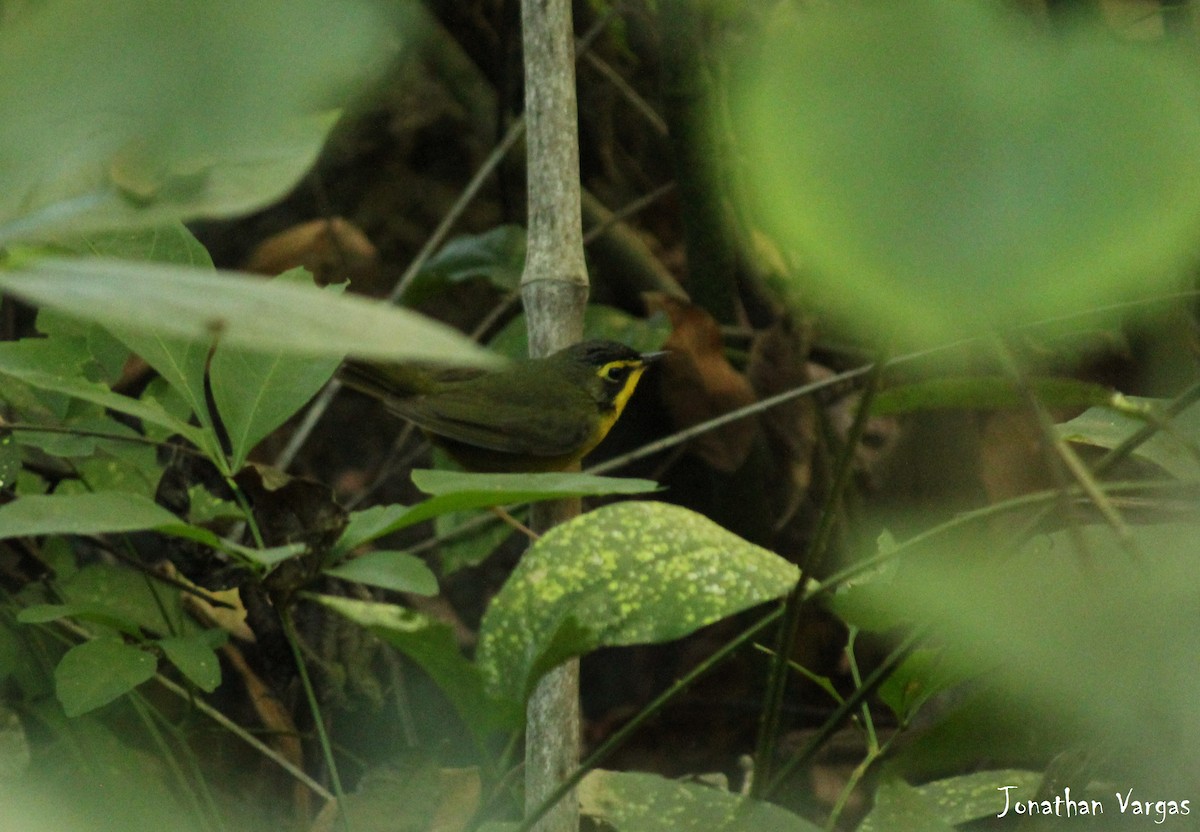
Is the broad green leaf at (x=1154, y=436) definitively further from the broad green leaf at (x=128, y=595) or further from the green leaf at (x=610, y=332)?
the green leaf at (x=610, y=332)

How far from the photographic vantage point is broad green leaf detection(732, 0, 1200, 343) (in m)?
0.32

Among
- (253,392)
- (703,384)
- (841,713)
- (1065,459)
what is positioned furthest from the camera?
(703,384)

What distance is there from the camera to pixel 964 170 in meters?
0.33

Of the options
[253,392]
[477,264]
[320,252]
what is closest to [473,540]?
[477,264]

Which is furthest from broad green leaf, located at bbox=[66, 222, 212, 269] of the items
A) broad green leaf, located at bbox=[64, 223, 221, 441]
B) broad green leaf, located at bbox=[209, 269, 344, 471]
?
broad green leaf, located at bbox=[209, 269, 344, 471]

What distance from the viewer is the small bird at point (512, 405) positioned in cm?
260

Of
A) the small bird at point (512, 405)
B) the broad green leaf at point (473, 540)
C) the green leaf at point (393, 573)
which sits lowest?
the broad green leaf at point (473, 540)

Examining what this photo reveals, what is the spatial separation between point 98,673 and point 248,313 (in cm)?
98

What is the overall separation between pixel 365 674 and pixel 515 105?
6.28ft

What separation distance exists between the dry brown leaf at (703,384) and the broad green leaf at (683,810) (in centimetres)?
152

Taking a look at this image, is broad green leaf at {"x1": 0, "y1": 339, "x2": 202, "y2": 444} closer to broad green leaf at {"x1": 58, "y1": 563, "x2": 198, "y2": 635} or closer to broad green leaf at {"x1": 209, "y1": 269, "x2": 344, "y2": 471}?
broad green leaf at {"x1": 209, "y1": 269, "x2": 344, "y2": 471}

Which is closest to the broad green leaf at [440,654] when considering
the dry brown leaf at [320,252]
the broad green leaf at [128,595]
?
the broad green leaf at [128,595]

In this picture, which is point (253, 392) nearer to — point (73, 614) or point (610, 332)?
point (73, 614)

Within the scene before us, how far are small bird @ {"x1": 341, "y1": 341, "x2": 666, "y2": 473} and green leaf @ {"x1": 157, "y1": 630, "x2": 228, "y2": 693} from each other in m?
1.26
